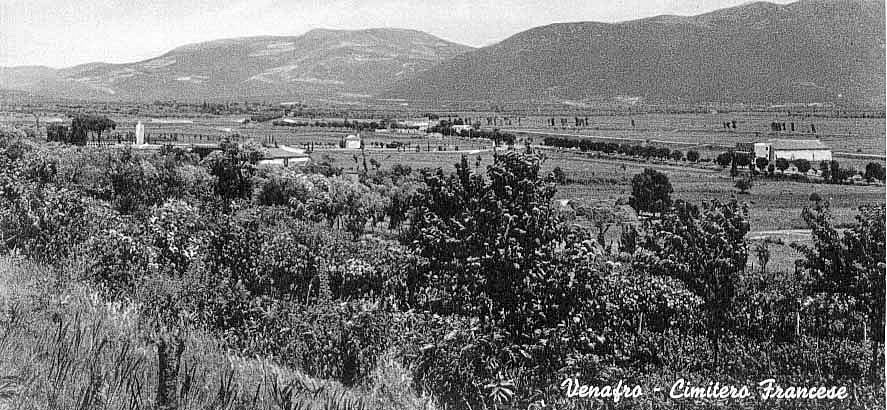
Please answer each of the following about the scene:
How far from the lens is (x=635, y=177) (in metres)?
7.72

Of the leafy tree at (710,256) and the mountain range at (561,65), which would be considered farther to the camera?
the mountain range at (561,65)

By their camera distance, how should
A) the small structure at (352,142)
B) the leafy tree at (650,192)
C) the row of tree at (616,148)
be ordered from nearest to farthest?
the leafy tree at (650,192) → the row of tree at (616,148) → the small structure at (352,142)

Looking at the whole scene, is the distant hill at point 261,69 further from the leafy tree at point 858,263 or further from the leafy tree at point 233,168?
the leafy tree at point 858,263

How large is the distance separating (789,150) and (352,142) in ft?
16.5

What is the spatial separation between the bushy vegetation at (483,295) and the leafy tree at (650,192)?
18mm

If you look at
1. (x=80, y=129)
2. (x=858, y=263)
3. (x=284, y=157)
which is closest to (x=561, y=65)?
(x=284, y=157)

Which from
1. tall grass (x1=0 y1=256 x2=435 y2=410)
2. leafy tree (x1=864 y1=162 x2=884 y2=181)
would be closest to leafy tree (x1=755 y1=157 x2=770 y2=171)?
leafy tree (x1=864 y1=162 x2=884 y2=181)

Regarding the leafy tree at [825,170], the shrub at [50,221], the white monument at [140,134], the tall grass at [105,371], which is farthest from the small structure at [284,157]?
the leafy tree at [825,170]

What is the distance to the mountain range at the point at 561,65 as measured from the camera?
6.60 metres

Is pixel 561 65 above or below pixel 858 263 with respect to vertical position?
above

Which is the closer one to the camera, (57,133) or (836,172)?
(836,172)

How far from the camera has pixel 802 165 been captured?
6.79 meters

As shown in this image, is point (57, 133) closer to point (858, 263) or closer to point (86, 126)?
point (86, 126)

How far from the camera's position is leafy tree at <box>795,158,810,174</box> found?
6.76 metres
